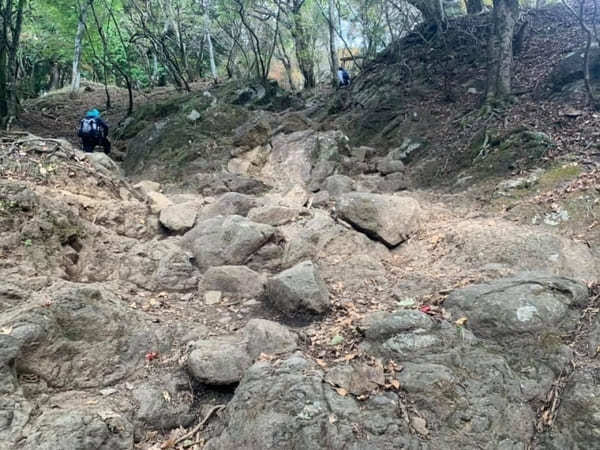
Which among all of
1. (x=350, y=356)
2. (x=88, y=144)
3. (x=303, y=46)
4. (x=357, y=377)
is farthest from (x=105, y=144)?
(x=303, y=46)

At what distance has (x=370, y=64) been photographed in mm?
17781

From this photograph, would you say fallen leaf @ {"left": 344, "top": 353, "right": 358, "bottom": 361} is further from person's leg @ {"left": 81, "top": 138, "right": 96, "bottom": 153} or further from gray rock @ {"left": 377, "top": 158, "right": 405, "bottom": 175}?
person's leg @ {"left": 81, "top": 138, "right": 96, "bottom": 153}

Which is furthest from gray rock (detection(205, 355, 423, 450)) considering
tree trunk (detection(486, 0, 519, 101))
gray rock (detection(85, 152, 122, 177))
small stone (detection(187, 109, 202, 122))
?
small stone (detection(187, 109, 202, 122))

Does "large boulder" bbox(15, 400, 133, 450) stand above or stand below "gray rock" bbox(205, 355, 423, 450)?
above

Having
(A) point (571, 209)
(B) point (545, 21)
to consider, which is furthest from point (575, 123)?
(B) point (545, 21)

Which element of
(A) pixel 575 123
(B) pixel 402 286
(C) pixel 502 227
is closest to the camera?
(B) pixel 402 286

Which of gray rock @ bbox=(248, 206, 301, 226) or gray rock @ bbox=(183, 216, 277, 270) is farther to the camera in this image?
gray rock @ bbox=(248, 206, 301, 226)

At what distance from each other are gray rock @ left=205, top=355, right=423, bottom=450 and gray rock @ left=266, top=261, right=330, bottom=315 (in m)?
1.35

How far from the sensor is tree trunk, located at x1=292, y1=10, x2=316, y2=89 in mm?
19188

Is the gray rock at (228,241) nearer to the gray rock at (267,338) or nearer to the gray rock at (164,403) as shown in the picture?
the gray rock at (267,338)

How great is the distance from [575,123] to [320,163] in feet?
18.7

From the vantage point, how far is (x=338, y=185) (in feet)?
31.6

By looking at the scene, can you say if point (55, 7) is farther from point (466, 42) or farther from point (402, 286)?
point (402, 286)

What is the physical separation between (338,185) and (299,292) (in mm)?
4846
